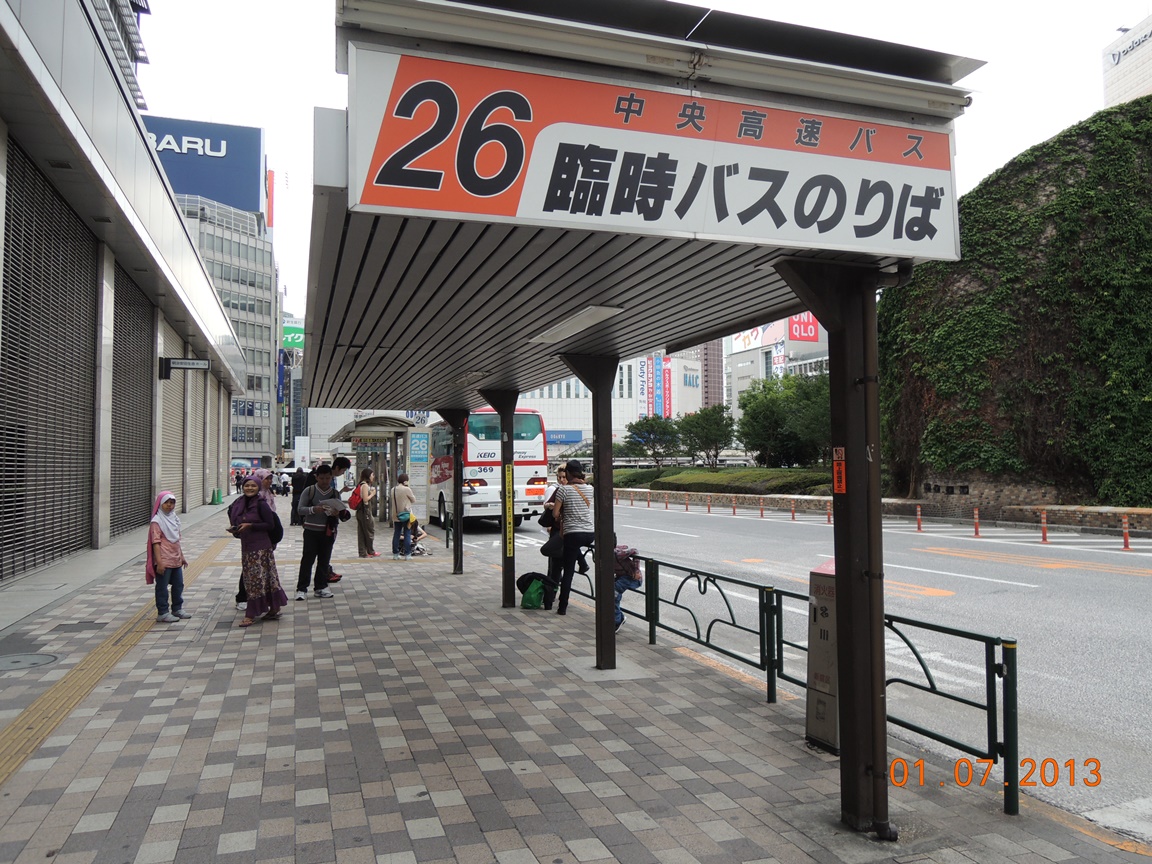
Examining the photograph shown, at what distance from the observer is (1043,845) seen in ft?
11.5

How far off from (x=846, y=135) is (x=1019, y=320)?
976 inches

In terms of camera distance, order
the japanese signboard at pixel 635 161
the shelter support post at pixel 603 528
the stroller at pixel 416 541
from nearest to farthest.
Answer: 1. the japanese signboard at pixel 635 161
2. the shelter support post at pixel 603 528
3. the stroller at pixel 416 541

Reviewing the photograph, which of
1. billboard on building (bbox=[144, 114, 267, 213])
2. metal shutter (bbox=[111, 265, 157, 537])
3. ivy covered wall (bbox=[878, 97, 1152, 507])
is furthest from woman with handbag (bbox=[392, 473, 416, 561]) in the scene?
billboard on building (bbox=[144, 114, 267, 213])

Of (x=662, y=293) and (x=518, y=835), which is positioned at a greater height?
(x=662, y=293)

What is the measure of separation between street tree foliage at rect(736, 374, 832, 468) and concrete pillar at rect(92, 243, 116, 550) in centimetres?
3135

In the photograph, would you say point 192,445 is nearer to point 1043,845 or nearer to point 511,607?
point 511,607

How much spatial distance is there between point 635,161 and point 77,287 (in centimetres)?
1415

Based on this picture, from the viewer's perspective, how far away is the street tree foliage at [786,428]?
4012cm

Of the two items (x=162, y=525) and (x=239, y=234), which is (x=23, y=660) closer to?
(x=162, y=525)

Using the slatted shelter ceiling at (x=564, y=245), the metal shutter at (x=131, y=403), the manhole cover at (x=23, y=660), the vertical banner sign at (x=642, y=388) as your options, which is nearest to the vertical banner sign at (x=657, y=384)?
the vertical banner sign at (x=642, y=388)

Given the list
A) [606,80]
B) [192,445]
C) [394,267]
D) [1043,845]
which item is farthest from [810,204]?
[192,445]

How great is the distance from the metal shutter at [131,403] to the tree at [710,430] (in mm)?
36299

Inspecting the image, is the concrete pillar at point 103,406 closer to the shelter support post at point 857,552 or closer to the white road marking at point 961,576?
the white road marking at point 961,576
